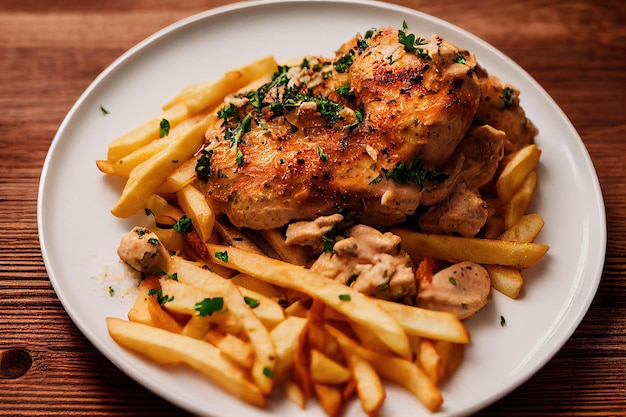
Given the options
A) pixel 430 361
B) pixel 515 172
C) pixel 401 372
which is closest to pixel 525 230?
pixel 515 172

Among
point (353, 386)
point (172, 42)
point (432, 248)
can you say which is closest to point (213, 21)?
point (172, 42)

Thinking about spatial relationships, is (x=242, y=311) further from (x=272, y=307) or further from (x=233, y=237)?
(x=233, y=237)

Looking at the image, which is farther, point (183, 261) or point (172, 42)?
point (172, 42)

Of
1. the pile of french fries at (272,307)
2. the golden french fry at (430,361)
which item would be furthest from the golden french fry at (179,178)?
the golden french fry at (430,361)

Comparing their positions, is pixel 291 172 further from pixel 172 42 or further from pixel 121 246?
pixel 172 42

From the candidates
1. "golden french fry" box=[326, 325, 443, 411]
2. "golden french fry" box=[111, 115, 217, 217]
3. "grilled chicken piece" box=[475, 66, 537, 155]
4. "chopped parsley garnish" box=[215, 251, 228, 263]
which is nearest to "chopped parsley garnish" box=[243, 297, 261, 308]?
"chopped parsley garnish" box=[215, 251, 228, 263]

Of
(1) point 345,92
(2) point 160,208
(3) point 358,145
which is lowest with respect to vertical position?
(2) point 160,208

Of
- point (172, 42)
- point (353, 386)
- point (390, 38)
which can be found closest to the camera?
point (353, 386)

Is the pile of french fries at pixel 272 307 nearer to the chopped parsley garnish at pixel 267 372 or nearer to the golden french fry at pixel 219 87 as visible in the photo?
the chopped parsley garnish at pixel 267 372
